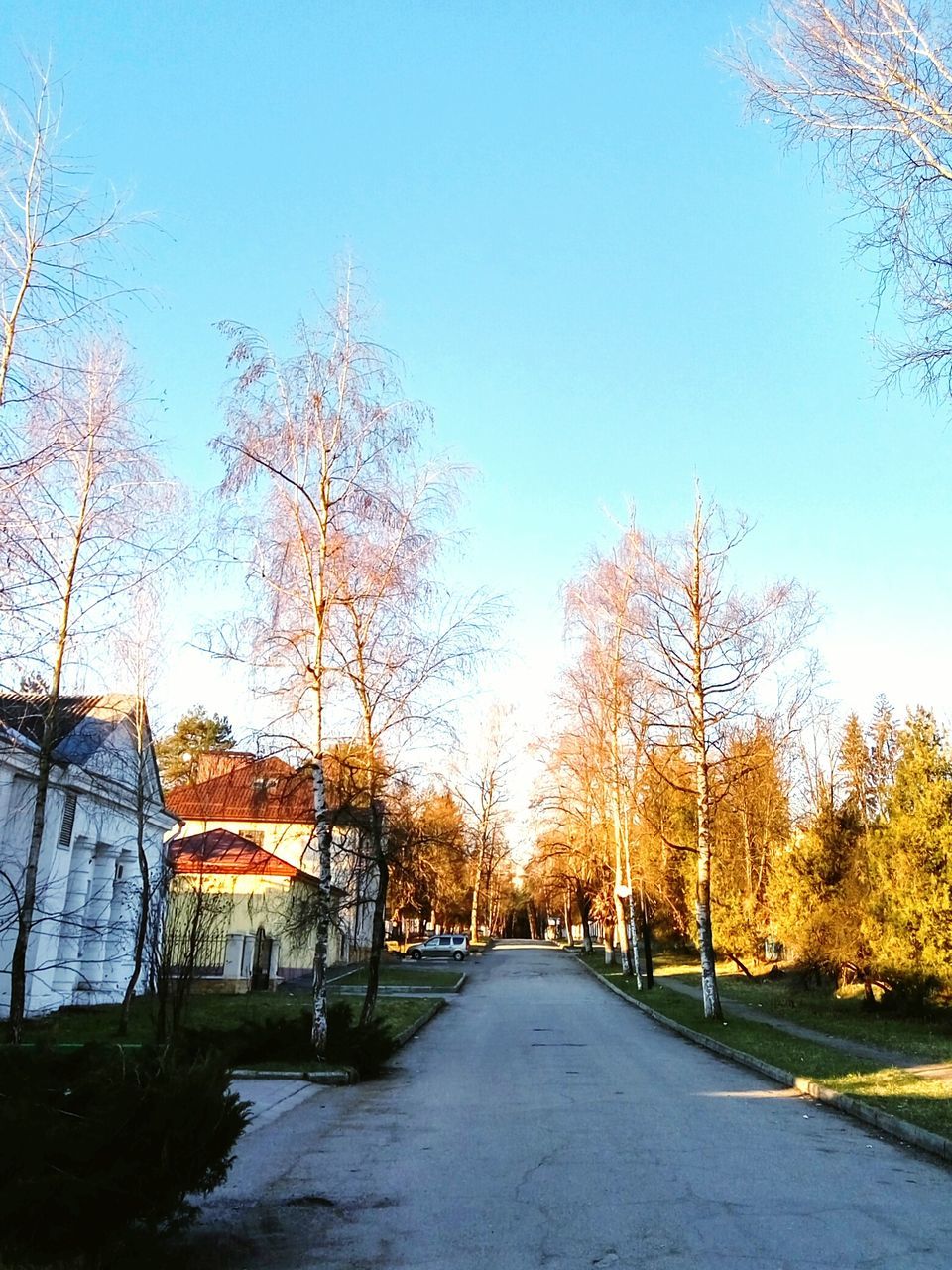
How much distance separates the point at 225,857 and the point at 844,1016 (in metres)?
22.8

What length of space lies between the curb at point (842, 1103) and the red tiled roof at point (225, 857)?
20.8 meters

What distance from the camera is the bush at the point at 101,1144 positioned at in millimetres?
4773

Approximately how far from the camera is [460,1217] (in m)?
6.63

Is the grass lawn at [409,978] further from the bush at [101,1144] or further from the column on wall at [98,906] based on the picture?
the bush at [101,1144]

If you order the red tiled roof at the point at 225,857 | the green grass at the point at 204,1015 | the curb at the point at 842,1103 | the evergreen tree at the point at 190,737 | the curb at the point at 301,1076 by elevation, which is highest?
the evergreen tree at the point at 190,737

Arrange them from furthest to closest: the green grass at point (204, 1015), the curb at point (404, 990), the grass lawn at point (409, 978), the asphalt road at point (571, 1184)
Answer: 1. the grass lawn at point (409, 978)
2. the curb at point (404, 990)
3. the green grass at point (204, 1015)
4. the asphalt road at point (571, 1184)

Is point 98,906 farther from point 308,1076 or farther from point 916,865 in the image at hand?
point 916,865

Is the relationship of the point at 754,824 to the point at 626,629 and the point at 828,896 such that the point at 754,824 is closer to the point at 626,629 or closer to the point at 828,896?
the point at 828,896

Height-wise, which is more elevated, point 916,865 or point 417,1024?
point 916,865

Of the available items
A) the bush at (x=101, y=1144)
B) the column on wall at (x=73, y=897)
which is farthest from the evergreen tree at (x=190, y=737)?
the bush at (x=101, y=1144)

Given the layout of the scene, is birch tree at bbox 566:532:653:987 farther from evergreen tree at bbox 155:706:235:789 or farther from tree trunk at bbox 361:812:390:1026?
evergreen tree at bbox 155:706:235:789

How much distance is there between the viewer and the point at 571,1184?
754 cm

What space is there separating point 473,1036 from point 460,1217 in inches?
567

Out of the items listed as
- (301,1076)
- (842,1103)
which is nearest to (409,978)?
(301,1076)
